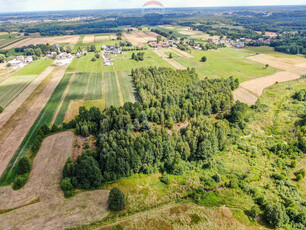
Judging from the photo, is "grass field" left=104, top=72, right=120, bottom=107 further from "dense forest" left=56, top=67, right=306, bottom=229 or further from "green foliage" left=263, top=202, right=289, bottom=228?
"green foliage" left=263, top=202, right=289, bottom=228

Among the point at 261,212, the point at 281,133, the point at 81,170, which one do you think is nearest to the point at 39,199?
the point at 81,170

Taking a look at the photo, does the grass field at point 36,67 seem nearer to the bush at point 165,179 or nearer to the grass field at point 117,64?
the grass field at point 117,64

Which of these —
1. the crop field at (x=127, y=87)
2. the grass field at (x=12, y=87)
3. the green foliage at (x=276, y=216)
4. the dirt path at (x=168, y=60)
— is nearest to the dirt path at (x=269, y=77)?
the dirt path at (x=168, y=60)

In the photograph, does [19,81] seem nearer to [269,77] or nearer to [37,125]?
[37,125]

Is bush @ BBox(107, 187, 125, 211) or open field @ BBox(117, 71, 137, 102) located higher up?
open field @ BBox(117, 71, 137, 102)

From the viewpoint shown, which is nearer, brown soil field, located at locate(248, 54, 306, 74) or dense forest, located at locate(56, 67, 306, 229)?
dense forest, located at locate(56, 67, 306, 229)

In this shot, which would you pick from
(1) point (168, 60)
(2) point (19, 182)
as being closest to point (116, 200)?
(2) point (19, 182)

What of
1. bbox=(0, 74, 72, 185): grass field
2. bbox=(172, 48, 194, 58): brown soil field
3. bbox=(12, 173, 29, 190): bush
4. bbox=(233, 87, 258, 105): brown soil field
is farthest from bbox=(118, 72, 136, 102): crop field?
bbox=(172, 48, 194, 58): brown soil field
